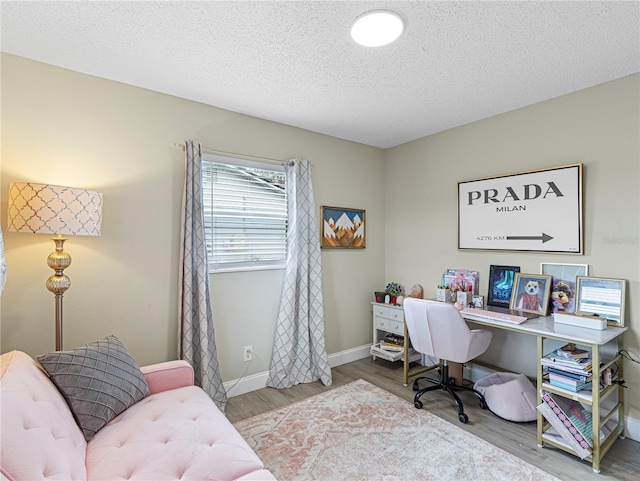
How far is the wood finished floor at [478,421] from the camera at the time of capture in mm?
1910

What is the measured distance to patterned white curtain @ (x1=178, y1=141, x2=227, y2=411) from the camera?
2.47m

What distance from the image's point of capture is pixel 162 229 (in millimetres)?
2494

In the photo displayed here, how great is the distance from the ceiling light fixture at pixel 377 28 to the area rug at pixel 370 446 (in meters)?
2.45

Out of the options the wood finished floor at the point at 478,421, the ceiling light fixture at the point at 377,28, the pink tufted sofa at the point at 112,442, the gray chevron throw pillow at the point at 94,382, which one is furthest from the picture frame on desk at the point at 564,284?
the gray chevron throw pillow at the point at 94,382

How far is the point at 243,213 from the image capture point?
2934 millimetres

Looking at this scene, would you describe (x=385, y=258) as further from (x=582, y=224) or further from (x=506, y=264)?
(x=582, y=224)

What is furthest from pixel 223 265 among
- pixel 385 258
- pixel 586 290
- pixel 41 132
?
pixel 586 290

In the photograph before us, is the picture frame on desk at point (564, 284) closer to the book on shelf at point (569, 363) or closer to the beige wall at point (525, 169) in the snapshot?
the beige wall at point (525, 169)

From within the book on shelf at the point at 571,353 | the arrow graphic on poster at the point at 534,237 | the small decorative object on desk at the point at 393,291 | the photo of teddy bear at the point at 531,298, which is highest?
the arrow graphic on poster at the point at 534,237

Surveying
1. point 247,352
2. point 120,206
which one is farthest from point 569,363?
point 120,206

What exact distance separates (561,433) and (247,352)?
7.59 feet

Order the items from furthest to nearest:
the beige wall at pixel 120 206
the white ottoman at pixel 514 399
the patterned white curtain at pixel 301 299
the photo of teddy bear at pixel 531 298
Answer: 1. the patterned white curtain at pixel 301 299
2. the photo of teddy bear at pixel 531 298
3. the white ottoman at pixel 514 399
4. the beige wall at pixel 120 206

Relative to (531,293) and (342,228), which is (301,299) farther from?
(531,293)

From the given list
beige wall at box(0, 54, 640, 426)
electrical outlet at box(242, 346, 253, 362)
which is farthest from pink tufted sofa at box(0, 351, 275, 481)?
electrical outlet at box(242, 346, 253, 362)
